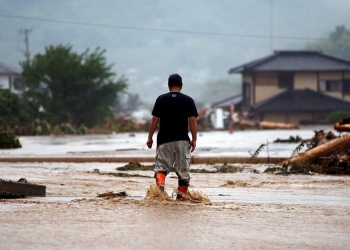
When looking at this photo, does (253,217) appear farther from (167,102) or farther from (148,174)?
(148,174)

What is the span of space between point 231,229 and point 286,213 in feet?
4.47

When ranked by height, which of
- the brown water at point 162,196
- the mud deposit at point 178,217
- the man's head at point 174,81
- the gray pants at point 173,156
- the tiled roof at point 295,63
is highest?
the tiled roof at point 295,63

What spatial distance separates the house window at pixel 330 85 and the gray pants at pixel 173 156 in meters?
61.9

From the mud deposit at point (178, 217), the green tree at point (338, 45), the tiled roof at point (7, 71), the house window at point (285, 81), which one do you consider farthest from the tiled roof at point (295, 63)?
the green tree at point (338, 45)

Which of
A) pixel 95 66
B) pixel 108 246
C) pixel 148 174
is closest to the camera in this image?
pixel 108 246

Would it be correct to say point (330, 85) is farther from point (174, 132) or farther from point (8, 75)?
point (174, 132)

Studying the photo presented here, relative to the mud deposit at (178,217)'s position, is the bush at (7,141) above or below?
above

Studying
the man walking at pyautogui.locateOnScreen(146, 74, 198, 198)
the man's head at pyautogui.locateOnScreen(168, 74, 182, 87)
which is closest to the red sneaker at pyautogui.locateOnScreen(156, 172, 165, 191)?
the man walking at pyautogui.locateOnScreen(146, 74, 198, 198)

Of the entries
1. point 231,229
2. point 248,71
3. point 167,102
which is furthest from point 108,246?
point 248,71

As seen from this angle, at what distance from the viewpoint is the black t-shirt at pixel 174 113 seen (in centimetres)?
1032

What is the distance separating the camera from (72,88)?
50406 millimetres

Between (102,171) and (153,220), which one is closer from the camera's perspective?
(153,220)

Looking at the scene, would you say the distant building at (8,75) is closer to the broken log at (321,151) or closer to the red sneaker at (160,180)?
the broken log at (321,151)

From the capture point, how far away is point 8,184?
407 inches
